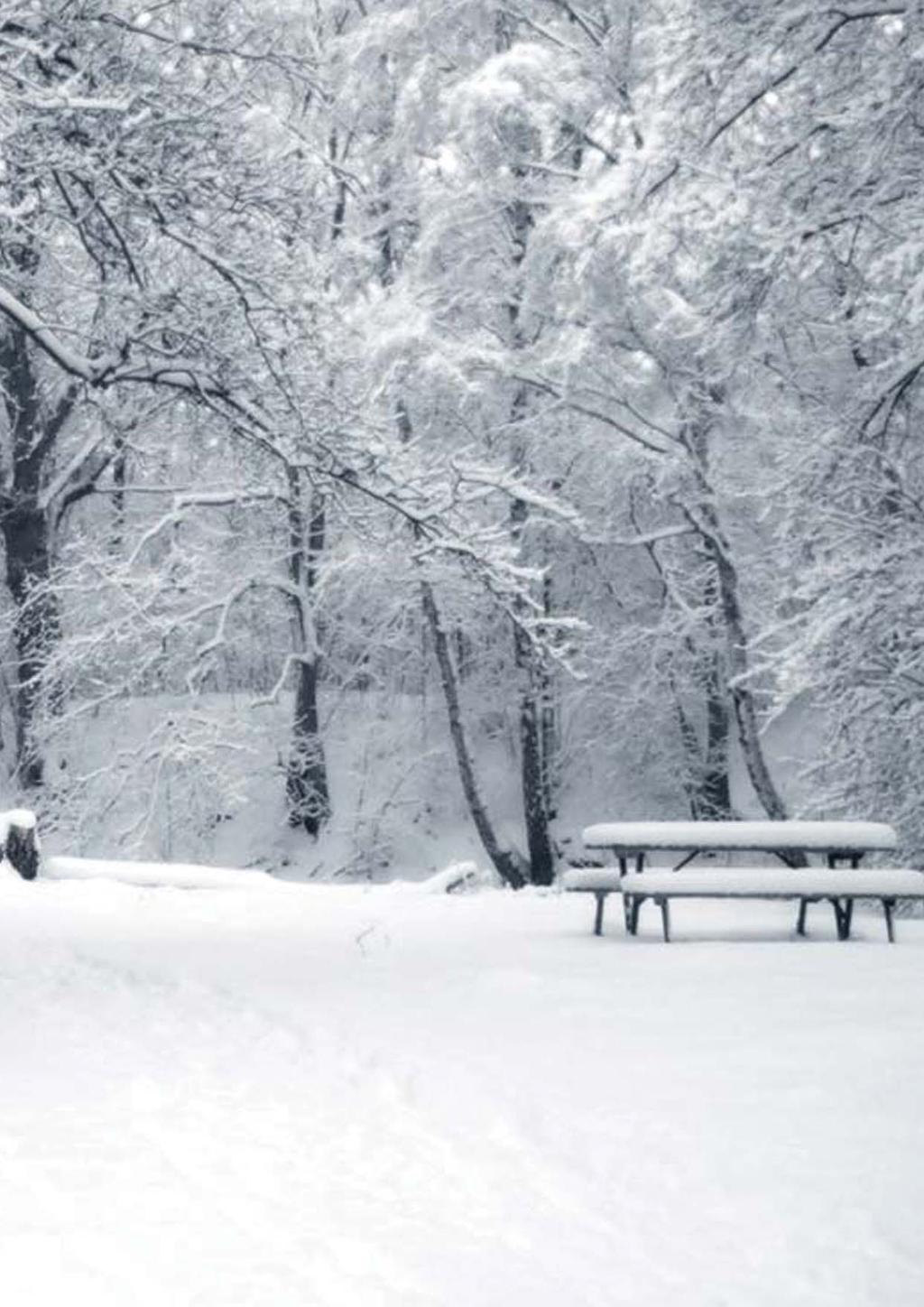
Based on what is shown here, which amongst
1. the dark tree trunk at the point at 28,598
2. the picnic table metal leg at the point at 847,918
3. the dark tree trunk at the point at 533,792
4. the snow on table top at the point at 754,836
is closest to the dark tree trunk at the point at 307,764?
the dark tree trunk at the point at 533,792

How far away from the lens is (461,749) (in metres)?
20.6

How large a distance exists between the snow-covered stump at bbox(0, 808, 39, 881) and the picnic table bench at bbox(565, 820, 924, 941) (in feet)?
22.0

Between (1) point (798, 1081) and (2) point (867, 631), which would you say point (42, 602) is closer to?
(2) point (867, 631)

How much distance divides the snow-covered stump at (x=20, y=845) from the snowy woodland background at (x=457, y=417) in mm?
3697

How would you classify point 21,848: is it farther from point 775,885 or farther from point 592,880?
point 775,885

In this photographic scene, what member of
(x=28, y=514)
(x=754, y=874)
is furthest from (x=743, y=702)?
(x=28, y=514)

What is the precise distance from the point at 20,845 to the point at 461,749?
7485 mm

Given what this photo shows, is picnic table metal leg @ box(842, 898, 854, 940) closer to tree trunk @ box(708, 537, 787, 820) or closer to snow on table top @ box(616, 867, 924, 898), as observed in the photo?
snow on table top @ box(616, 867, 924, 898)

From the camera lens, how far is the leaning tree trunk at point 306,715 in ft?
72.6

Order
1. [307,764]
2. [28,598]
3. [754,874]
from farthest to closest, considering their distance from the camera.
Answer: [307,764] < [28,598] < [754,874]

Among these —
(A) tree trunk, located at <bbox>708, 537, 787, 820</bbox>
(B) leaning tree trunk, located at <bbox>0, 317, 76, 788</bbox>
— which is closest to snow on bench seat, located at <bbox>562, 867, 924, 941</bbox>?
(A) tree trunk, located at <bbox>708, 537, 787, 820</bbox>

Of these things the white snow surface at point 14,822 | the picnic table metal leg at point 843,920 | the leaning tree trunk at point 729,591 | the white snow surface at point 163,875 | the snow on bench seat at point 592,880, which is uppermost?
the leaning tree trunk at point 729,591

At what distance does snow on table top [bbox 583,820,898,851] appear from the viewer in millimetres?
9953

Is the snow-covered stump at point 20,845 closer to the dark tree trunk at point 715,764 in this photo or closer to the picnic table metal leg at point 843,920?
the picnic table metal leg at point 843,920
